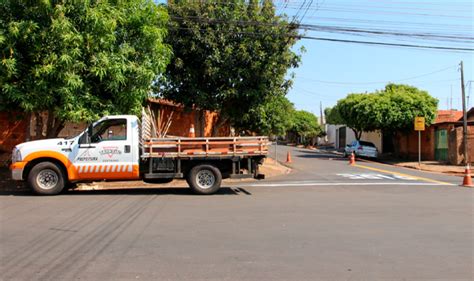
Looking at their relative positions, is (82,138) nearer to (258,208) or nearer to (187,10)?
(258,208)

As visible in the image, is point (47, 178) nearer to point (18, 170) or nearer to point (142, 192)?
point (18, 170)

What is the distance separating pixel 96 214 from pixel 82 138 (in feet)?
12.1

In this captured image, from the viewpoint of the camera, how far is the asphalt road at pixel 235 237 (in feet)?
17.7

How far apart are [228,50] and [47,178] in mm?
8016

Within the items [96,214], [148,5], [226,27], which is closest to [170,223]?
[96,214]

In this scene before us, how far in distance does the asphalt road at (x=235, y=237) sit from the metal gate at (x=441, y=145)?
64.0 feet

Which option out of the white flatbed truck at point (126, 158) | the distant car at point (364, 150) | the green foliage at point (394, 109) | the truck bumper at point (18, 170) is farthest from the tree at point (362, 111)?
the truck bumper at point (18, 170)

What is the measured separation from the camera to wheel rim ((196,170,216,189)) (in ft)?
42.0

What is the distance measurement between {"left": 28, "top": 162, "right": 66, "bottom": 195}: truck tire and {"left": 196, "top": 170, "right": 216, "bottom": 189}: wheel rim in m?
3.63

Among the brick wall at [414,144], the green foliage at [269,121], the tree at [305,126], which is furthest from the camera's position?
the tree at [305,126]

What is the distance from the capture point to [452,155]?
91.9ft

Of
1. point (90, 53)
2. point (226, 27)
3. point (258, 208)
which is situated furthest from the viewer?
point (226, 27)

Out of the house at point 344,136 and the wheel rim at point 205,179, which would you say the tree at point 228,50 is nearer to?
the wheel rim at point 205,179

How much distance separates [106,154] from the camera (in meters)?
12.4
